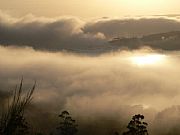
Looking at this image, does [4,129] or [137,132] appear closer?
[4,129]

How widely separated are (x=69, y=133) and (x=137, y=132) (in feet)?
146

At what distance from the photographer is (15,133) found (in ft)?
38.9

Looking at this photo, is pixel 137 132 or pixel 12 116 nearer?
pixel 12 116

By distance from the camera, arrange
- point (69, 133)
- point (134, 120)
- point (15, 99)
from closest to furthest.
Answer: point (15, 99)
point (134, 120)
point (69, 133)

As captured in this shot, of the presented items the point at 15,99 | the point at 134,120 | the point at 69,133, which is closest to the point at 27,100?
the point at 15,99

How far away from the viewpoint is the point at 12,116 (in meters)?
11.6

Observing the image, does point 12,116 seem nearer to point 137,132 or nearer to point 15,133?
point 15,133

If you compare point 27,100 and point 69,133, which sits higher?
point 69,133

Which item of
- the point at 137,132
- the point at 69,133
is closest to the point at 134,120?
the point at 137,132

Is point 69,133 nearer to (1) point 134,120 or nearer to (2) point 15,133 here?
(1) point 134,120

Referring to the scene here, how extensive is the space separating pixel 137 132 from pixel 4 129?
1816 inches

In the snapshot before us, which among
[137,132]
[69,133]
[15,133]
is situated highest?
[69,133]

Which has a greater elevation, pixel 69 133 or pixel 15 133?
pixel 69 133

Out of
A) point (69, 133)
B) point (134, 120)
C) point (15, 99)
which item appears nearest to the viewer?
point (15, 99)
